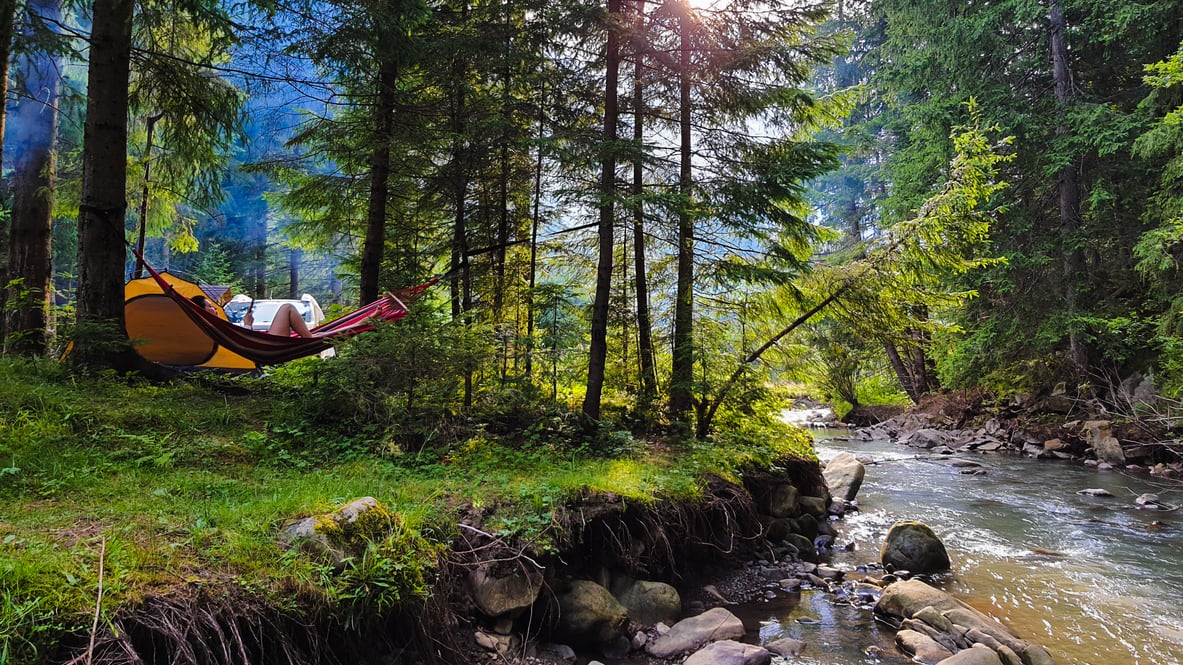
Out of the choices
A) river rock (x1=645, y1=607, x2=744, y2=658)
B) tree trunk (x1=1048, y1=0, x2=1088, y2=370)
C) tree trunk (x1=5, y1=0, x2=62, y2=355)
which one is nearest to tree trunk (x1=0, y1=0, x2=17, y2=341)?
tree trunk (x1=5, y1=0, x2=62, y2=355)

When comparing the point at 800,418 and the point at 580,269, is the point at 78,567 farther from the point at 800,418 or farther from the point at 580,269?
the point at 800,418

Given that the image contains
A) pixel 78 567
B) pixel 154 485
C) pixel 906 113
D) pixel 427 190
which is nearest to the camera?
pixel 78 567

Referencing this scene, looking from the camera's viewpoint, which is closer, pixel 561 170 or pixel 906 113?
pixel 561 170

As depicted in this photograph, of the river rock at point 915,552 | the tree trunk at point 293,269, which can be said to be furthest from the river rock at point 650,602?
the tree trunk at point 293,269

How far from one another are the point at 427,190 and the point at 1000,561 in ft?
25.3

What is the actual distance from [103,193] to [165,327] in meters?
2.94

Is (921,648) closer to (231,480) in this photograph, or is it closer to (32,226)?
(231,480)

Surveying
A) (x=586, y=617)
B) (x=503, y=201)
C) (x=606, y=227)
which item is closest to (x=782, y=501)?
(x=586, y=617)

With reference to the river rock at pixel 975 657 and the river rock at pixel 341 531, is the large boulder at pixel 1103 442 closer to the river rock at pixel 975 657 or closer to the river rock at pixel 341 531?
the river rock at pixel 975 657

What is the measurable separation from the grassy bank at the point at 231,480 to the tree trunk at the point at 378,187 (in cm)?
136

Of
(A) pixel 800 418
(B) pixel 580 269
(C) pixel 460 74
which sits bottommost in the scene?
(A) pixel 800 418

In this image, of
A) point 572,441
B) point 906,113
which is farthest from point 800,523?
point 906,113

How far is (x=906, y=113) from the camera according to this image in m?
14.1

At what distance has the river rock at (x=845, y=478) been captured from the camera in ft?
26.6
